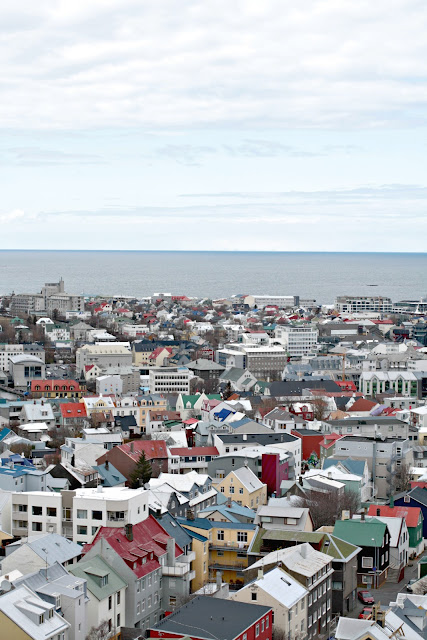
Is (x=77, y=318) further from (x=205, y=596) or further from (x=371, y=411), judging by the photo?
(x=205, y=596)

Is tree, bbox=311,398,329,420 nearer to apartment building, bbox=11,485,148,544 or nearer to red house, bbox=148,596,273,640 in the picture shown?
apartment building, bbox=11,485,148,544

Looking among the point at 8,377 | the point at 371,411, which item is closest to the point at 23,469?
the point at 371,411

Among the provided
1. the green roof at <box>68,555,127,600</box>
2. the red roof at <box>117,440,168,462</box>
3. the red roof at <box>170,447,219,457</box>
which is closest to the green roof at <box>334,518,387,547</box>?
the green roof at <box>68,555,127,600</box>

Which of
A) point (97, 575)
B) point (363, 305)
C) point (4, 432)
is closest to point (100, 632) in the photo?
point (97, 575)

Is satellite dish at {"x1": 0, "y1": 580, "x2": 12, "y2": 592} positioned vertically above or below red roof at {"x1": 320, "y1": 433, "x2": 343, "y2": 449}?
above

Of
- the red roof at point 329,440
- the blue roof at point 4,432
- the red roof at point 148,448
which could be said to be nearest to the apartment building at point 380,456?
the red roof at point 329,440

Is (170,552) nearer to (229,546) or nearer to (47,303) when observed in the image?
(229,546)
